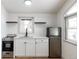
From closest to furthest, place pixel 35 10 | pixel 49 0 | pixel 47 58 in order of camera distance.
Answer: pixel 49 0
pixel 47 58
pixel 35 10

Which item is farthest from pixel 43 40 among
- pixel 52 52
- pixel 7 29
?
pixel 7 29

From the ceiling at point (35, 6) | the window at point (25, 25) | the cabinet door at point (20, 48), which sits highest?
the ceiling at point (35, 6)

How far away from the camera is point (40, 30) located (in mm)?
6941

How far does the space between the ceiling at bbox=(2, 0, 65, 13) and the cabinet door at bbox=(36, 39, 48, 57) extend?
156 centimetres

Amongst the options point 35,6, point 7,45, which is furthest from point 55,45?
point 7,45

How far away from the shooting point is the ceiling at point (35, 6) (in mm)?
5562

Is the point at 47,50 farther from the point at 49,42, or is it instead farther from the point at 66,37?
the point at 66,37

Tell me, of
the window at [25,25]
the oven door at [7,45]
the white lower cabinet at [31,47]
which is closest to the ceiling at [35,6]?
the window at [25,25]

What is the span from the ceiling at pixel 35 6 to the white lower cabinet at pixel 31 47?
60.8 inches

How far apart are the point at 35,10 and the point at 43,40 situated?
160 centimetres

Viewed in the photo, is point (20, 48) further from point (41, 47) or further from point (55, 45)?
point (55, 45)

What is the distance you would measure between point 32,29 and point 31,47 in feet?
3.73

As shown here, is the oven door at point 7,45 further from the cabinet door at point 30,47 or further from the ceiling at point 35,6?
the ceiling at point 35,6

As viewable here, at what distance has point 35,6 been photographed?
6.09m
